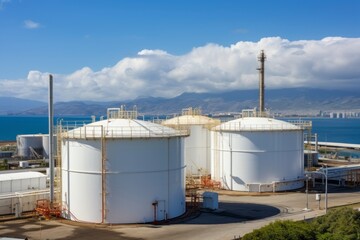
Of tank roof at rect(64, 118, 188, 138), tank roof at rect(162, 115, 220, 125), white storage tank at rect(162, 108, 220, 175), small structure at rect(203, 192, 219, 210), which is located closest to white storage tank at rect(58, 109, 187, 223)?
tank roof at rect(64, 118, 188, 138)

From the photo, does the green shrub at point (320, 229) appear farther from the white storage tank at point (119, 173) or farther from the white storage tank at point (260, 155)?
the white storage tank at point (260, 155)

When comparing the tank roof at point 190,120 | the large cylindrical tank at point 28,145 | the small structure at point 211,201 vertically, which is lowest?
the small structure at point 211,201

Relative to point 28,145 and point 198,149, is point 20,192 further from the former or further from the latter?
point 28,145

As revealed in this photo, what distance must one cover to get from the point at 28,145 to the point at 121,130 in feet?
180

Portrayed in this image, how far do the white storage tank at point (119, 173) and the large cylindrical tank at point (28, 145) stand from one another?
51951mm

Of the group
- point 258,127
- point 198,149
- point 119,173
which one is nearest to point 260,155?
point 258,127

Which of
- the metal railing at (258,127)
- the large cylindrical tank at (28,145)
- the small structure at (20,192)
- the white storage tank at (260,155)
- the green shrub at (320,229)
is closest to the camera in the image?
the green shrub at (320,229)

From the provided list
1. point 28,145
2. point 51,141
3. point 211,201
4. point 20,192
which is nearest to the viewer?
point 51,141

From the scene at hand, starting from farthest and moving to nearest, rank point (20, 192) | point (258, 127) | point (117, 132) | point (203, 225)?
point (258, 127) → point (20, 192) → point (117, 132) → point (203, 225)

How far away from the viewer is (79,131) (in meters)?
32.8

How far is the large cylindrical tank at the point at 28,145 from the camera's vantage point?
269 ft

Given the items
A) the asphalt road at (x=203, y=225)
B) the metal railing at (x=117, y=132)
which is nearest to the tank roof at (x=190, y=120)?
the asphalt road at (x=203, y=225)

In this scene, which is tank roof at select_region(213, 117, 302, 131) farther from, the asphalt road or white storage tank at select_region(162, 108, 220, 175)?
the asphalt road

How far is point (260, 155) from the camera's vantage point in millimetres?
46094
